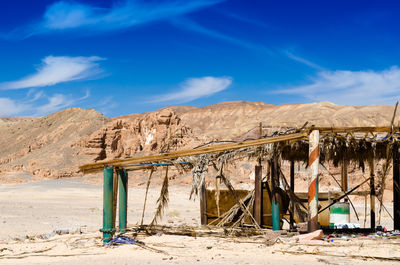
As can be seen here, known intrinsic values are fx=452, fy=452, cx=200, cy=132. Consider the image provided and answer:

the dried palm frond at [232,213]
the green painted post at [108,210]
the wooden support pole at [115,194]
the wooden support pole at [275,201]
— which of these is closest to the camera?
the green painted post at [108,210]

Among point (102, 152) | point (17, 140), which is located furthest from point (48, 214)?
point (17, 140)

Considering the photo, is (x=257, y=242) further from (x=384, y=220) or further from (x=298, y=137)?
(x=384, y=220)

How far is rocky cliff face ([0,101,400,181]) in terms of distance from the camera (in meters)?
42.6

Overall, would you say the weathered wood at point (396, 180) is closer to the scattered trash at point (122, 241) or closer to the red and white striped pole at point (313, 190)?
the red and white striped pole at point (313, 190)

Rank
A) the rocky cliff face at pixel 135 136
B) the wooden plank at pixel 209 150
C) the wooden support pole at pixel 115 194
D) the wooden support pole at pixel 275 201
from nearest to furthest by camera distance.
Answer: the wooden support pole at pixel 115 194
the wooden plank at pixel 209 150
the wooden support pole at pixel 275 201
the rocky cliff face at pixel 135 136

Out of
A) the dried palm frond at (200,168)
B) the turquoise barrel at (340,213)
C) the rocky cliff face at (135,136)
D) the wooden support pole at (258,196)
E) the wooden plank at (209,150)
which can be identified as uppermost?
the rocky cliff face at (135,136)

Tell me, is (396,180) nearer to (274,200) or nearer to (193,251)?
(274,200)

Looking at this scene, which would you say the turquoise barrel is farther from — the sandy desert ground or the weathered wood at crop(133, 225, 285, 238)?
the weathered wood at crop(133, 225, 285, 238)

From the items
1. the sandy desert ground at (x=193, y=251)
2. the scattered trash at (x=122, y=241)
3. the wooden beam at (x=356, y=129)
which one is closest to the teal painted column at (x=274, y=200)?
the sandy desert ground at (x=193, y=251)

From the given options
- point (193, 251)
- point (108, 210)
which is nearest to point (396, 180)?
point (193, 251)

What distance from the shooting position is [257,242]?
8.63 m

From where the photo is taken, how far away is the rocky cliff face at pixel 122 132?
42.6m

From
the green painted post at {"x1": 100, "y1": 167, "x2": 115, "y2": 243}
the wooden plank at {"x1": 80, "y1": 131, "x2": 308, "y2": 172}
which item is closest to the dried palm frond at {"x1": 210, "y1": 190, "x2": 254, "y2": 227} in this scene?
the wooden plank at {"x1": 80, "y1": 131, "x2": 308, "y2": 172}

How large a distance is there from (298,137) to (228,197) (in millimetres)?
3056
